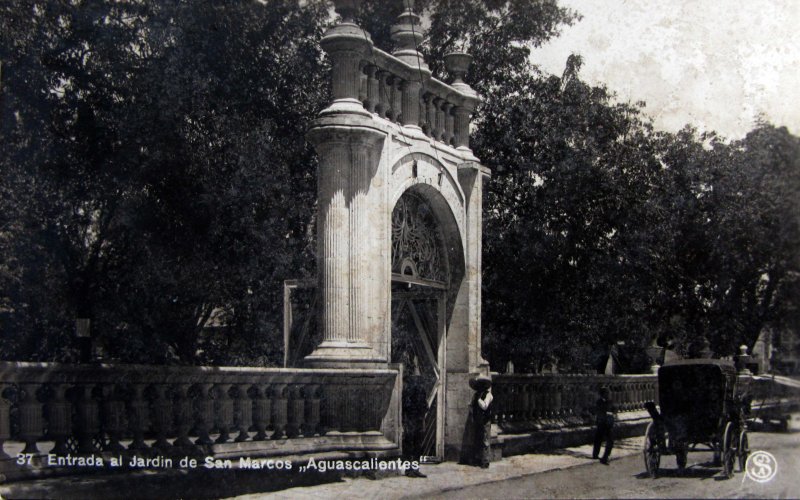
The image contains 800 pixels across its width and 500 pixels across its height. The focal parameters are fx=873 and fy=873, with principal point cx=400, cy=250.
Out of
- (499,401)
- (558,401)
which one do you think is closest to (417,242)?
(499,401)

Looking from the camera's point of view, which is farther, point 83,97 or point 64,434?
point 83,97

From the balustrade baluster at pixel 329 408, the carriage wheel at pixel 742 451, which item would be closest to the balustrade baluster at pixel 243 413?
the balustrade baluster at pixel 329 408

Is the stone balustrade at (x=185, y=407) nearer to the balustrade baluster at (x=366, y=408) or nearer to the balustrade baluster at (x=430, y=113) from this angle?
the balustrade baluster at (x=366, y=408)

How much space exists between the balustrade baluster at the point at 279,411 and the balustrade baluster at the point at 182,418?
1415 millimetres

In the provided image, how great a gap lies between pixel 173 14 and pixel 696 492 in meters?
9.36

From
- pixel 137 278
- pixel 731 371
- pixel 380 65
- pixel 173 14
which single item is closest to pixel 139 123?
pixel 173 14

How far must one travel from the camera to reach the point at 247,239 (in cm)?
1514

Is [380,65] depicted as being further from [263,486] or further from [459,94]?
[263,486]

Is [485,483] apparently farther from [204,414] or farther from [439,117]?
[439,117]

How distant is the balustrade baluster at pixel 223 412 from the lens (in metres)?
9.71

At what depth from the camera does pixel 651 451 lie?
42.9ft

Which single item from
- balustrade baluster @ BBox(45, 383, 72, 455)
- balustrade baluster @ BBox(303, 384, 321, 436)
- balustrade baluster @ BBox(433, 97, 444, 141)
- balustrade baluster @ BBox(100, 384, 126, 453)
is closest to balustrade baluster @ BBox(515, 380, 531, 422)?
balustrade baluster @ BBox(433, 97, 444, 141)

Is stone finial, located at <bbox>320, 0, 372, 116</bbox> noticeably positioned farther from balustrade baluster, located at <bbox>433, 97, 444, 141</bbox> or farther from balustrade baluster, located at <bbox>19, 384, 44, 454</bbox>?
balustrade baluster, located at <bbox>19, 384, 44, 454</bbox>

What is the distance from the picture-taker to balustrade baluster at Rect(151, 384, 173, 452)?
892 centimetres
